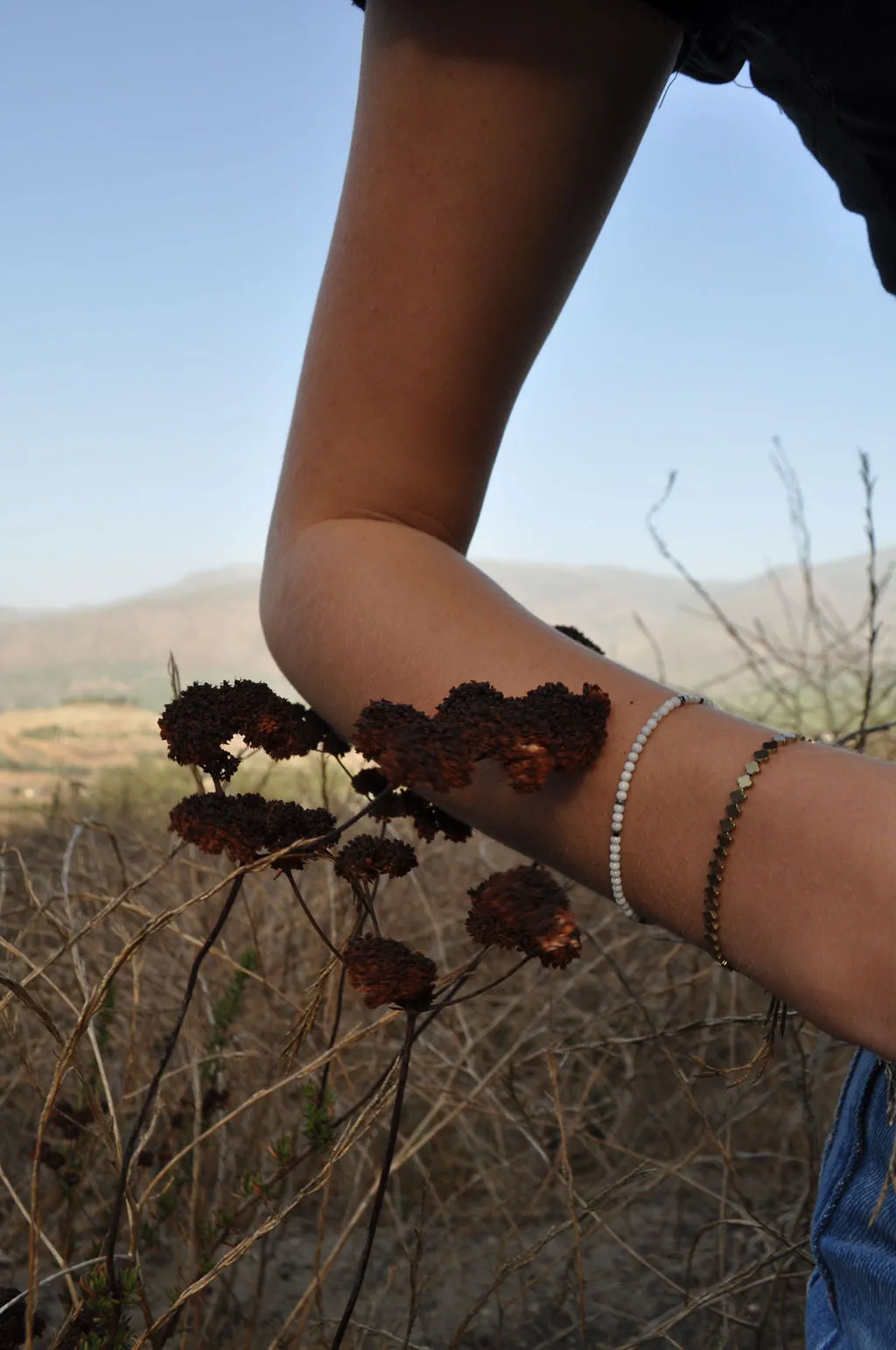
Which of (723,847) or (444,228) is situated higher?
(444,228)

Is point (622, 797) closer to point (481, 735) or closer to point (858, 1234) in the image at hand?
point (481, 735)

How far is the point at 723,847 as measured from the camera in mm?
510

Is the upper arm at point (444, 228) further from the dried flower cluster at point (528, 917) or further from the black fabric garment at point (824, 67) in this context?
the dried flower cluster at point (528, 917)

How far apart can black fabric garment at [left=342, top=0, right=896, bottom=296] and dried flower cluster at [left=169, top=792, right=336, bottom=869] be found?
1.73 feet

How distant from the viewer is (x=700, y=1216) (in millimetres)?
1608

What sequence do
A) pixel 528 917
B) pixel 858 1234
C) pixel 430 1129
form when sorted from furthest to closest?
pixel 430 1129, pixel 858 1234, pixel 528 917

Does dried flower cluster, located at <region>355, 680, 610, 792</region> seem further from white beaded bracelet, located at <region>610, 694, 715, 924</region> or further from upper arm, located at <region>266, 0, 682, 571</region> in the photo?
upper arm, located at <region>266, 0, 682, 571</region>

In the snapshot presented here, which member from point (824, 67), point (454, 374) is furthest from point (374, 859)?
point (824, 67)

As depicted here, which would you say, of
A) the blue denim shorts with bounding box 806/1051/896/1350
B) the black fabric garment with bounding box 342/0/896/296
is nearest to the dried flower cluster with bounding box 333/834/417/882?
the blue denim shorts with bounding box 806/1051/896/1350

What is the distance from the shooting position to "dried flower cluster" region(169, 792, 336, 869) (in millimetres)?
539

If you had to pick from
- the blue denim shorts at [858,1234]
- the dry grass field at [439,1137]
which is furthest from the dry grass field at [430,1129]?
the blue denim shorts at [858,1234]

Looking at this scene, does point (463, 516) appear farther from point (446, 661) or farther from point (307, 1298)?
point (307, 1298)

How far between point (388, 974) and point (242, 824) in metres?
0.11

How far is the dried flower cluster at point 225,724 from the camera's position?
56 cm
